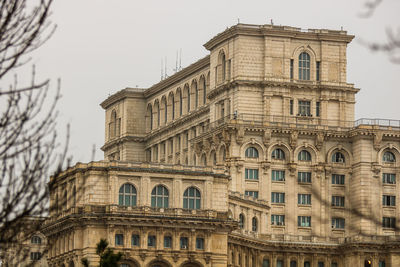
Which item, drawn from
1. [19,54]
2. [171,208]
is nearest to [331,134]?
[171,208]

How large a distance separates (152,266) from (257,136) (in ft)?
92.1

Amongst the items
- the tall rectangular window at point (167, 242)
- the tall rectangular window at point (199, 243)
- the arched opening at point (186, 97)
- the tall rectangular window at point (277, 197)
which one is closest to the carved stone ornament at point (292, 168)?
the tall rectangular window at point (277, 197)

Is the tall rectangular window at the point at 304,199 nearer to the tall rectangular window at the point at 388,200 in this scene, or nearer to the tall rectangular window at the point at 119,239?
the tall rectangular window at the point at 388,200

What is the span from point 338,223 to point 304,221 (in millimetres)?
4908

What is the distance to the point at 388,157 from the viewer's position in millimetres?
172625

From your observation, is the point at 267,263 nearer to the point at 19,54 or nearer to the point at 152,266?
A: the point at 152,266

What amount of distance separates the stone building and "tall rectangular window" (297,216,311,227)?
0.61ft

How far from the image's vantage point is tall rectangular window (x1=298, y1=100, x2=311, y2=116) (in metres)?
174

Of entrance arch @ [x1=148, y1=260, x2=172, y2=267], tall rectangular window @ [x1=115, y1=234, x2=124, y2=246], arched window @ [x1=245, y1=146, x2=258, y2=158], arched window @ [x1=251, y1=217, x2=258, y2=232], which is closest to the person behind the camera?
tall rectangular window @ [x1=115, y1=234, x2=124, y2=246]

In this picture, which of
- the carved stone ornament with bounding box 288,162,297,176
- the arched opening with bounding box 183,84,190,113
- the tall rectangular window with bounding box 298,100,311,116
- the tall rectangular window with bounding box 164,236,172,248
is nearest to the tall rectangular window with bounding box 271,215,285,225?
the carved stone ornament with bounding box 288,162,297,176

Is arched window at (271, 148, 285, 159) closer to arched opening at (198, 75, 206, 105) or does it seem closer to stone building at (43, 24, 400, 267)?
stone building at (43, 24, 400, 267)

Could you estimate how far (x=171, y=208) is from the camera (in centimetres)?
15125

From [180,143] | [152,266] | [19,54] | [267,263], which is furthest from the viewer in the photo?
[180,143]

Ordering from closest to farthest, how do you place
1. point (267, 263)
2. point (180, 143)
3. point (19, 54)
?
point (19, 54) → point (267, 263) → point (180, 143)
